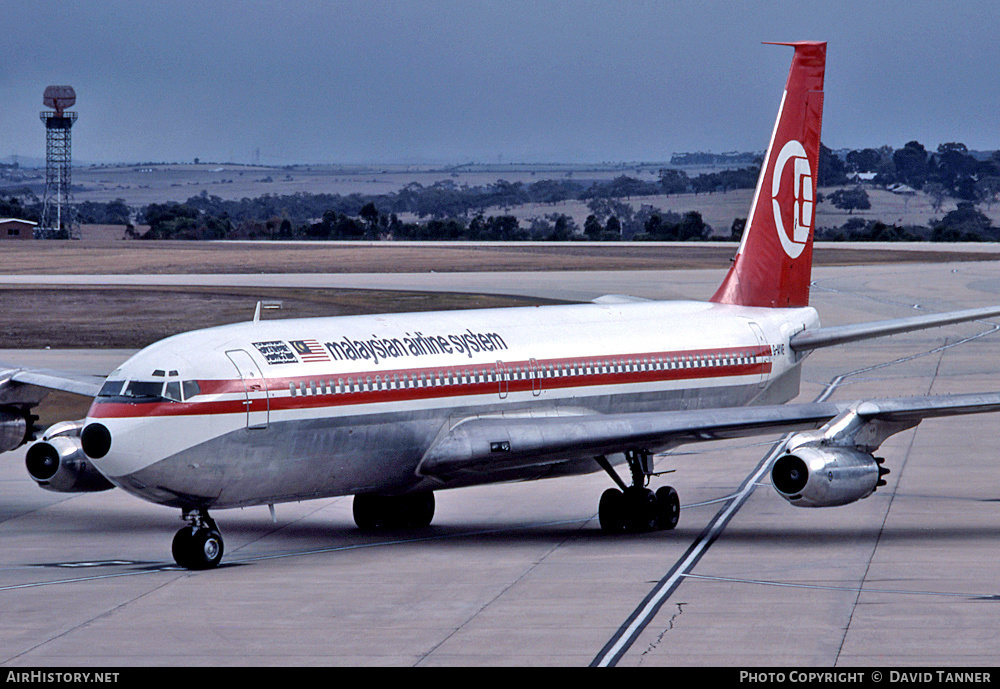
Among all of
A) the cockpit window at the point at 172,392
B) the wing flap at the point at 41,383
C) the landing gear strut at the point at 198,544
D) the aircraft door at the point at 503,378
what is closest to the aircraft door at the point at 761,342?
the aircraft door at the point at 503,378

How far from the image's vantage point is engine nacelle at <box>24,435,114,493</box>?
2708 cm

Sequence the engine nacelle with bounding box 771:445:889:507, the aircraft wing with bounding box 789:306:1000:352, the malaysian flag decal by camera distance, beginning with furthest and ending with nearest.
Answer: the aircraft wing with bounding box 789:306:1000:352, the engine nacelle with bounding box 771:445:889:507, the malaysian flag decal

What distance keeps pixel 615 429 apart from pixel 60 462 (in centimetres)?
1007

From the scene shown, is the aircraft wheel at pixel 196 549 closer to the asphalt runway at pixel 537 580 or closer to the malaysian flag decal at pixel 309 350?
the asphalt runway at pixel 537 580

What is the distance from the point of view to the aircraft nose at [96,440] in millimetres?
22609

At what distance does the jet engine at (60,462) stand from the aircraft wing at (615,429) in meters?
6.37

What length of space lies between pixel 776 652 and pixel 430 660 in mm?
4162

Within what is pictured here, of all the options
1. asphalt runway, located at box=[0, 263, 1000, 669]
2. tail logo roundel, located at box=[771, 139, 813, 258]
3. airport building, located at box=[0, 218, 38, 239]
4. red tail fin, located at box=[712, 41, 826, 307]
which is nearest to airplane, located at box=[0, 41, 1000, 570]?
asphalt runway, located at box=[0, 263, 1000, 669]

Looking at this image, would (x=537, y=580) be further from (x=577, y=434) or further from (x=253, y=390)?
(x=253, y=390)

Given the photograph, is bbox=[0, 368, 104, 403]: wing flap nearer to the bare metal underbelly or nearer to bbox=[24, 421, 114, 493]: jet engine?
bbox=[24, 421, 114, 493]: jet engine

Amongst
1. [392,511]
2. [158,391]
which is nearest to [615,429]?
[392,511]

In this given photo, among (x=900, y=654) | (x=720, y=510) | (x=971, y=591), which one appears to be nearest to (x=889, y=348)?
(x=720, y=510)

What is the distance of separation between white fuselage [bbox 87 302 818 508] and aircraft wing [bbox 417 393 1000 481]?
1.65 ft

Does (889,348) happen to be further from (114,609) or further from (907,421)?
(114,609)
